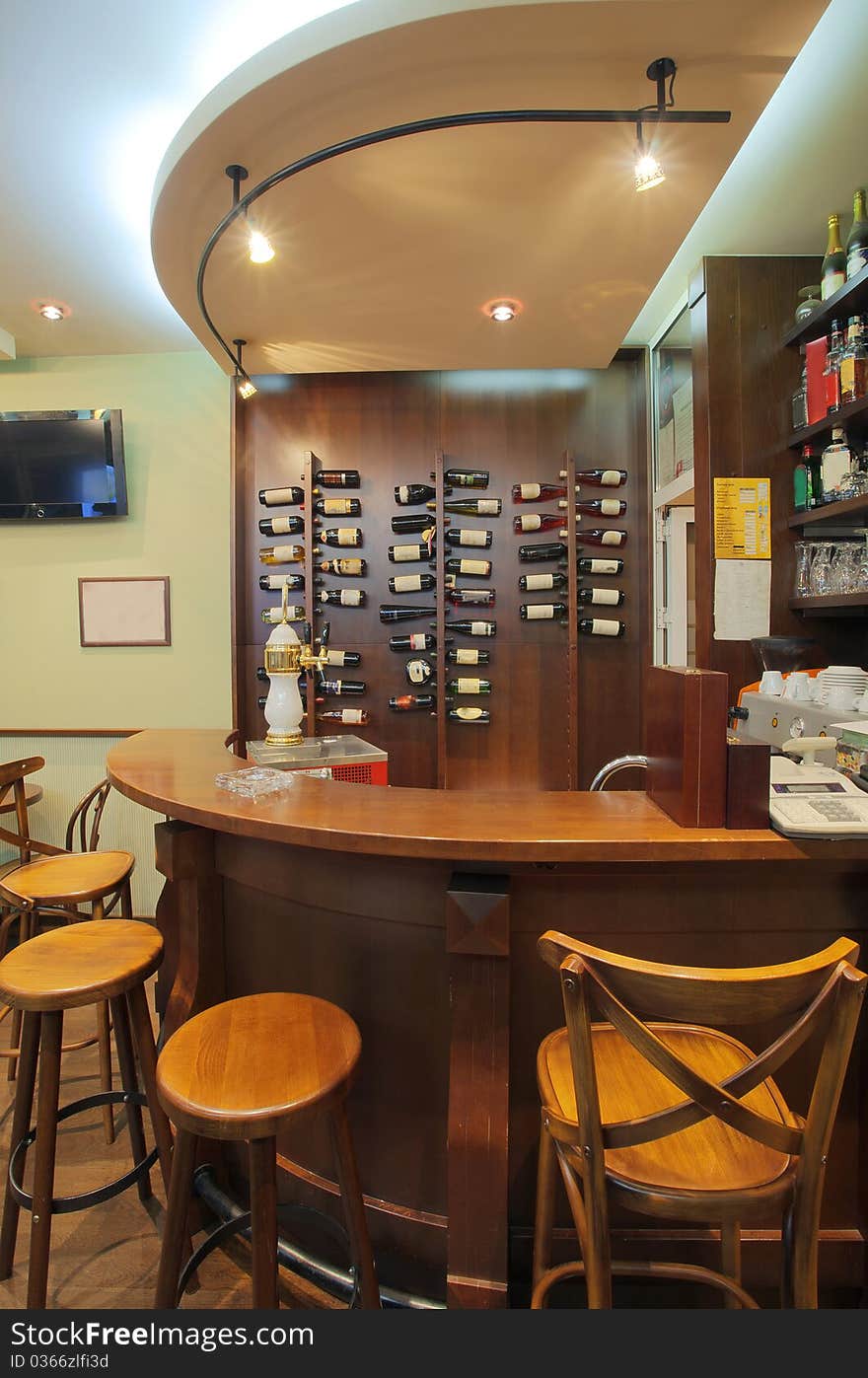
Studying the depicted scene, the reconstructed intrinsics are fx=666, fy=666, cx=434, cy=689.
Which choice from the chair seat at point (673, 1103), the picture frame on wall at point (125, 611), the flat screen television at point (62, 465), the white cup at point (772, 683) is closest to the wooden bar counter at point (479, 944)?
the chair seat at point (673, 1103)

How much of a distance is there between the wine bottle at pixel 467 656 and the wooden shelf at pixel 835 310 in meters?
1.96

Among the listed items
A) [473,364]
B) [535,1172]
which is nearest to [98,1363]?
[535,1172]

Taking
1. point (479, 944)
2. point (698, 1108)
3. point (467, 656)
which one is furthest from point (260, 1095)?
point (467, 656)

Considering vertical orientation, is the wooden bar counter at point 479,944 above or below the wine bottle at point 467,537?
below

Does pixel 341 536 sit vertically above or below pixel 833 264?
below

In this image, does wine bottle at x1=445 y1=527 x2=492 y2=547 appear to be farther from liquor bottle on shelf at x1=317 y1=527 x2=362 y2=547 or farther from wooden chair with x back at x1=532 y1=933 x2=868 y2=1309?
wooden chair with x back at x1=532 y1=933 x2=868 y2=1309

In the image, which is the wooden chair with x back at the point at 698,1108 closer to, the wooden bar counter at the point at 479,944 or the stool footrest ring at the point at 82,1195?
the wooden bar counter at the point at 479,944

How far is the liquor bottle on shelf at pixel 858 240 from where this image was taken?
7.48 feet

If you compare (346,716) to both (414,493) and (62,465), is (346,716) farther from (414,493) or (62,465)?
(62,465)

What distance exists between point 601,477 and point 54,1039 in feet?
11.0

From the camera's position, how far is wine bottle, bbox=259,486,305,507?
3.67m

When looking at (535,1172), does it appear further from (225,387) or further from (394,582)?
(225,387)

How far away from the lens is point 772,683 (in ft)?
8.52

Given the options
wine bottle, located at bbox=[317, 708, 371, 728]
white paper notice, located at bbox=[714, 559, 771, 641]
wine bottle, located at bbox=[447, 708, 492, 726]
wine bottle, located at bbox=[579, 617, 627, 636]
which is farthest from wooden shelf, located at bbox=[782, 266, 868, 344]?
wine bottle, located at bbox=[317, 708, 371, 728]
